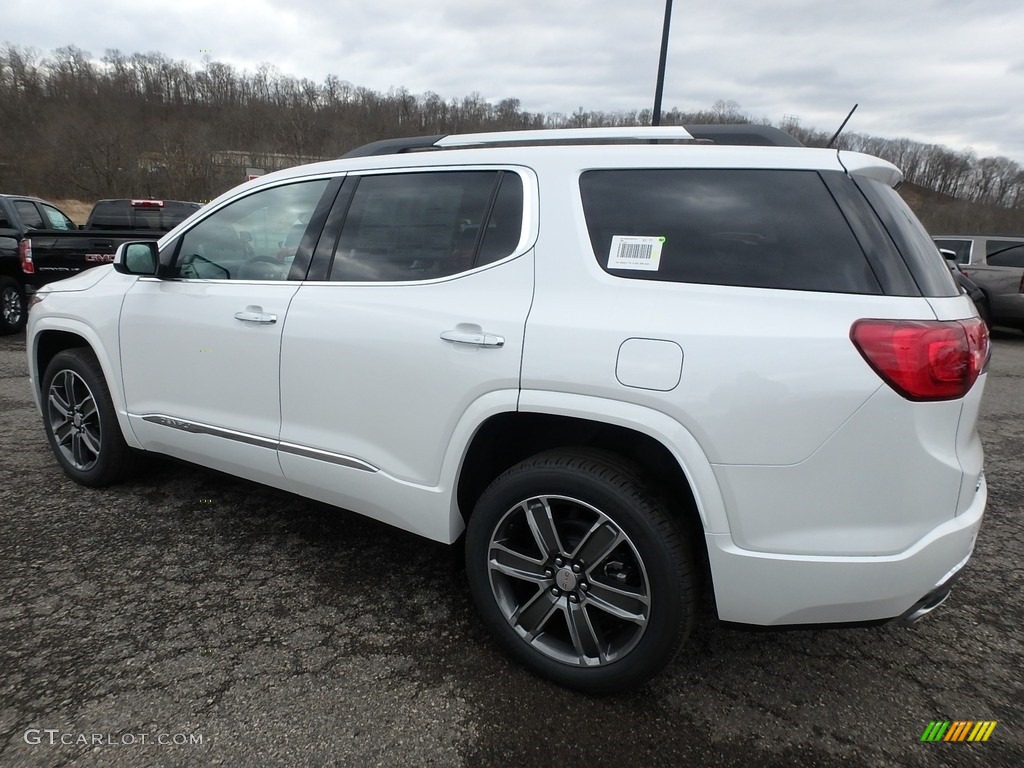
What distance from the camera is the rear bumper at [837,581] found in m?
1.81

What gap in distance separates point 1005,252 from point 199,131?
213 ft

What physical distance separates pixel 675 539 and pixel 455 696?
2.97 feet

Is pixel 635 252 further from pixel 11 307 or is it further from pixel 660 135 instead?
pixel 11 307

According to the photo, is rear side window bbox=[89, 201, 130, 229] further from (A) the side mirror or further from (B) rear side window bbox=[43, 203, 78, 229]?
(A) the side mirror

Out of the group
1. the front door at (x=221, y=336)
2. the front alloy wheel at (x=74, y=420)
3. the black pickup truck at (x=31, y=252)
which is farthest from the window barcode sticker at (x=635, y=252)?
the black pickup truck at (x=31, y=252)

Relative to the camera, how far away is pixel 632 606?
2090mm

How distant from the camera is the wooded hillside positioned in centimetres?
4753

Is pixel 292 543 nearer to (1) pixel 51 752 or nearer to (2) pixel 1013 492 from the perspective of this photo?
(1) pixel 51 752

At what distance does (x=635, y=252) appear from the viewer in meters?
2.10

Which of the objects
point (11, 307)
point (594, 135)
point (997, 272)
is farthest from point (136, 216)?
point (997, 272)

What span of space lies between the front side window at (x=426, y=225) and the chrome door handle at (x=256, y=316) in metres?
0.31

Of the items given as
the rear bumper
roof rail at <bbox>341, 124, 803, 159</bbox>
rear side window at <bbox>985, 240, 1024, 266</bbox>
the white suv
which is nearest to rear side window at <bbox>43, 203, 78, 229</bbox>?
the white suv

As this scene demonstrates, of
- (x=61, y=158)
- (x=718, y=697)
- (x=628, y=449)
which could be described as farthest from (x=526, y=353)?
(x=61, y=158)

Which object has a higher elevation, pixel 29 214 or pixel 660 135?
pixel 660 135
